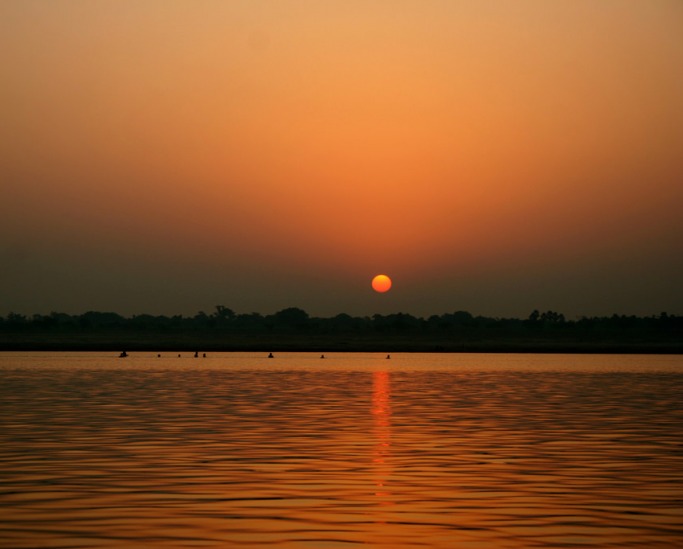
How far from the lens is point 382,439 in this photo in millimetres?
34688

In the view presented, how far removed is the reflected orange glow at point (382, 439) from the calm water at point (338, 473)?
74mm

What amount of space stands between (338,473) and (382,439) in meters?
8.37

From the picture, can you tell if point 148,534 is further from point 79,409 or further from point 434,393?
point 434,393

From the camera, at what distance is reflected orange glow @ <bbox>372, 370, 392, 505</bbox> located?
80.9 ft

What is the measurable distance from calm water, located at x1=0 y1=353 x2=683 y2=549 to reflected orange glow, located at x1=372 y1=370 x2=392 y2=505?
0.07 meters

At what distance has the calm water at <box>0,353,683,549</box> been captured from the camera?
61.4 ft

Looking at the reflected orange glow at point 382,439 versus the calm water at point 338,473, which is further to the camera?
the reflected orange glow at point 382,439

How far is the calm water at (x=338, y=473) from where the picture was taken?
61.4 feet

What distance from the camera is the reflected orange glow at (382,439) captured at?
24.7 meters

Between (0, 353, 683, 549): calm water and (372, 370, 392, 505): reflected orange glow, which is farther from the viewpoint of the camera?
(372, 370, 392, 505): reflected orange glow

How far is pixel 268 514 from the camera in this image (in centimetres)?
2048

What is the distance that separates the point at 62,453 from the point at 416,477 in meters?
9.88

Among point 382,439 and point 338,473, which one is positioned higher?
point 382,439

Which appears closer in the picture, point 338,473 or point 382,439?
point 338,473
